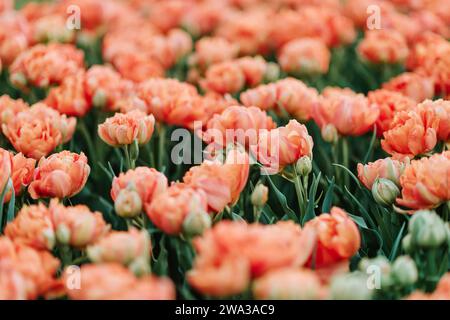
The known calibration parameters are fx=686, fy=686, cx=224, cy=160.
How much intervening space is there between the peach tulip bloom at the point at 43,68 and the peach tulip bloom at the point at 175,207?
89cm

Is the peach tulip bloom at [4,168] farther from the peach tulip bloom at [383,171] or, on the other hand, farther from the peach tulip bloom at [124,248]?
the peach tulip bloom at [383,171]

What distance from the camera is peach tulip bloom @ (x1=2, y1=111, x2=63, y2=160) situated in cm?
150

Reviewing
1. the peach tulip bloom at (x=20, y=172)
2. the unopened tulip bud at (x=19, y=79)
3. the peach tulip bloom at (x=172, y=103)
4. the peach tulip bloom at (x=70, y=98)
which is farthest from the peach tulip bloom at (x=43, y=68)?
the peach tulip bloom at (x=20, y=172)

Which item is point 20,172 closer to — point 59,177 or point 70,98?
point 59,177

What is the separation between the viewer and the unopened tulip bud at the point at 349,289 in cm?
98

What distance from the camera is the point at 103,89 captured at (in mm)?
1780

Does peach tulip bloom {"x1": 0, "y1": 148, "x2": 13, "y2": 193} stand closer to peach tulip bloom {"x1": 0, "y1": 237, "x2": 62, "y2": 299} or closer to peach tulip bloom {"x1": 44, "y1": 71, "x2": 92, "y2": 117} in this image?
peach tulip bloom {"x1": 0, "y1": 237, "x2": 62, "y2": 299}

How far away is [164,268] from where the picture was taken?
1193 millimetres

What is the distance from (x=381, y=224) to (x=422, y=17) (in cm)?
143

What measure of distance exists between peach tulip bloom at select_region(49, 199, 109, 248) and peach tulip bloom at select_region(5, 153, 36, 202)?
23cm

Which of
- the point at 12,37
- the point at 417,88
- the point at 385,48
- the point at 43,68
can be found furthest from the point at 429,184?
the point at 12,37

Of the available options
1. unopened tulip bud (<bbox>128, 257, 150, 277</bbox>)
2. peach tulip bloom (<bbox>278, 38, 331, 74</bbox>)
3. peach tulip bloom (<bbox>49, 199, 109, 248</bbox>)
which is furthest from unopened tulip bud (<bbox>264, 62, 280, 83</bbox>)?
unopened tulip bud (<bbox>128, 257, 150, 277</bbox>)

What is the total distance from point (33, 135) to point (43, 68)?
45 centimetres

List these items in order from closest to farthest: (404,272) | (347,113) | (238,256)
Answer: (238,256) < (404,272) < (347,113)
